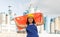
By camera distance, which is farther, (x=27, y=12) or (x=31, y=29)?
(x=27, y=12)

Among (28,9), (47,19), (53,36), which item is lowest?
(53,36)

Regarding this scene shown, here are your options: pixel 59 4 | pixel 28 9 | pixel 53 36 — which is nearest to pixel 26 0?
pixel 28 9

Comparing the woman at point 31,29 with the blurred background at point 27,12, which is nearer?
the woman at point 31,29

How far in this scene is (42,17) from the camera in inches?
91.4

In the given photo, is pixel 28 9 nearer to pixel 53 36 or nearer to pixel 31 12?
pixel 31 12

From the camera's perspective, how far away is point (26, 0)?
7.80 ft

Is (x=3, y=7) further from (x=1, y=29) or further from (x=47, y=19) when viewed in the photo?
(x=47, y=19)

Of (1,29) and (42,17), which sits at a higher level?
(42,17)

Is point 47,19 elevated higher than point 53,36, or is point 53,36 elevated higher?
point 47,19

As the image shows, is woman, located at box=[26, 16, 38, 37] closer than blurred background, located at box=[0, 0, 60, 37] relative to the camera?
Yes

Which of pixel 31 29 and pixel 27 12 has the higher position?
pixel 27 12

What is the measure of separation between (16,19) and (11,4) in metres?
0.25

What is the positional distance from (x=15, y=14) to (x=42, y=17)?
1.34ft

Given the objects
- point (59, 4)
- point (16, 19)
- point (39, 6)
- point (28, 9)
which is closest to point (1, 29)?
point (16, 19)
